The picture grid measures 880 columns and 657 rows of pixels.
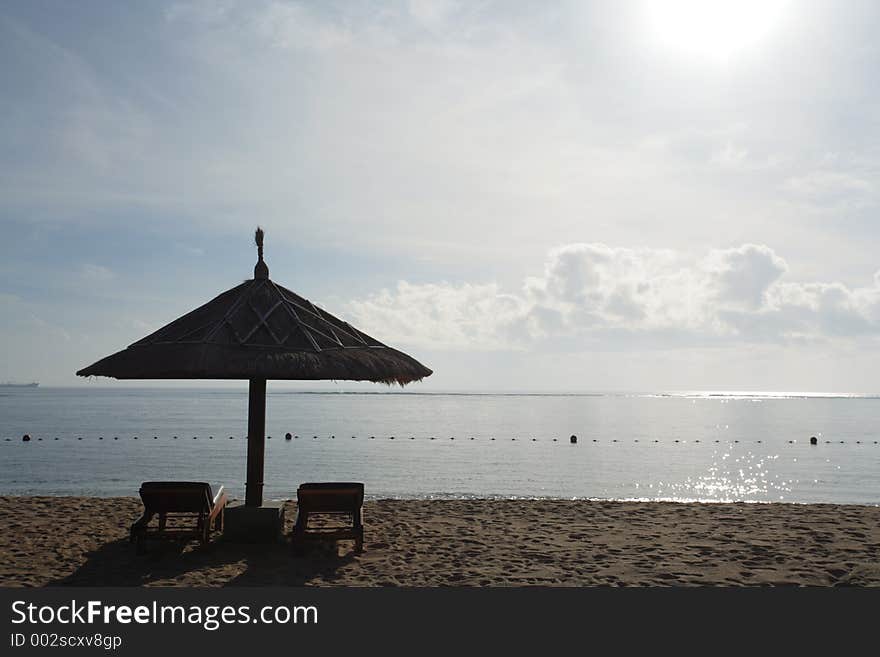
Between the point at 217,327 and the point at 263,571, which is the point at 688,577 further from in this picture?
the point at 217,327

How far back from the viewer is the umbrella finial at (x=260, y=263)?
30.9ft

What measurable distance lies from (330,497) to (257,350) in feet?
6.49

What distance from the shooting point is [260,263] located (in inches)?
372

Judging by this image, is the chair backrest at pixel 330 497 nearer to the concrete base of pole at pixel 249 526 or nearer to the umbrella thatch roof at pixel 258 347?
the concrete base of pole at pixel 249 526

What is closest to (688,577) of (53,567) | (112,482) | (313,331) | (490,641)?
(490,641)

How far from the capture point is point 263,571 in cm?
757

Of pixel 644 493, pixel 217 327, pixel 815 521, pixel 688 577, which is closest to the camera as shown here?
pixel 688 577

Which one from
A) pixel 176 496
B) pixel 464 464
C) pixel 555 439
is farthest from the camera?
pixel 555 439

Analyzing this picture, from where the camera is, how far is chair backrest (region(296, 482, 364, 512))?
8273 mm

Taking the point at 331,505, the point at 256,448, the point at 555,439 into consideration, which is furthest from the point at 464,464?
the point at 331,505

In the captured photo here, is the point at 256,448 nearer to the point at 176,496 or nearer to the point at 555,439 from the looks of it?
the point at 176,496

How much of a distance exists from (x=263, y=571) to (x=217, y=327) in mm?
2928

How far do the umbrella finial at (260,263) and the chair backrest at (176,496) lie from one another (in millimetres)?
2886

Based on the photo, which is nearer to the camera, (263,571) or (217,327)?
(263,571)
